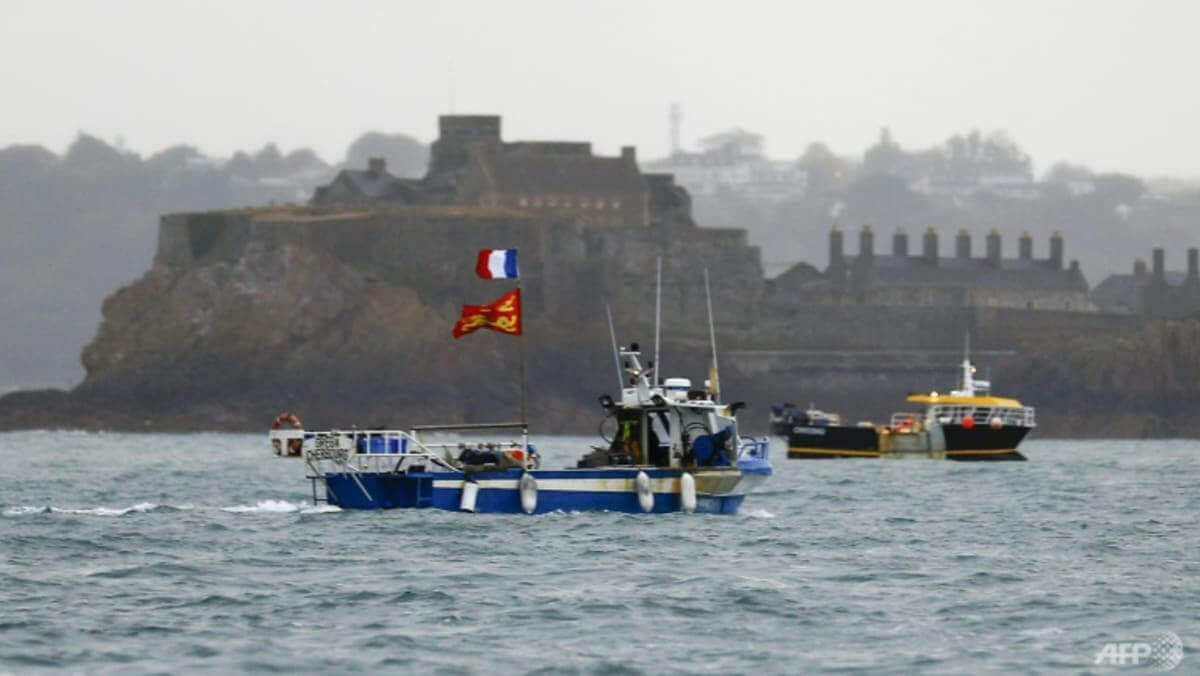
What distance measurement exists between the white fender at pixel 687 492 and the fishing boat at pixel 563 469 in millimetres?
13

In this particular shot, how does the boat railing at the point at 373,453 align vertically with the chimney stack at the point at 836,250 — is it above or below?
below

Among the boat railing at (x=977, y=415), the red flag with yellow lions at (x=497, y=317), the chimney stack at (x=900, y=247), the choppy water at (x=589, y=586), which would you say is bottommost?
the choppy water at (x=589, y=586)

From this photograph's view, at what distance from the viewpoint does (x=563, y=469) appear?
140 feet

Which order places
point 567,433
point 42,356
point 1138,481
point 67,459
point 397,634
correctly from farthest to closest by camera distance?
point 42,356, point 567,433, point 67,459, point 1138,481, point 397,634

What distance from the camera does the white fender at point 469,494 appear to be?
41.4m

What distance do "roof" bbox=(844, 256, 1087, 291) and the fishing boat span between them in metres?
85.8

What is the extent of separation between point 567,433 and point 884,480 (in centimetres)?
4918

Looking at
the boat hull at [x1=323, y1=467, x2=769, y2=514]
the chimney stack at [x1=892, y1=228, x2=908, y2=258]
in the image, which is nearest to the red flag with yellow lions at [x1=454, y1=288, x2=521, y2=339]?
the boat hull at [x1=323, y1=467, x2=769, y2=514]

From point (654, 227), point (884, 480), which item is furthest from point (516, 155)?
point (884, 480)

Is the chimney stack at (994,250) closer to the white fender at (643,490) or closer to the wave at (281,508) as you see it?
the wave at (281,508)

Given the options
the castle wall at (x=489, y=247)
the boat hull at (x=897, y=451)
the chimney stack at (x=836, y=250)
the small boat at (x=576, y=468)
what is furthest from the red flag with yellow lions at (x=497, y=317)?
the chimney stack at (x=836, y=250)

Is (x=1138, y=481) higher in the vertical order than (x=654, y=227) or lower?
lower

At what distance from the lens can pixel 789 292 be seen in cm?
12562

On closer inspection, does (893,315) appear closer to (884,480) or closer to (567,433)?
(567,433)
